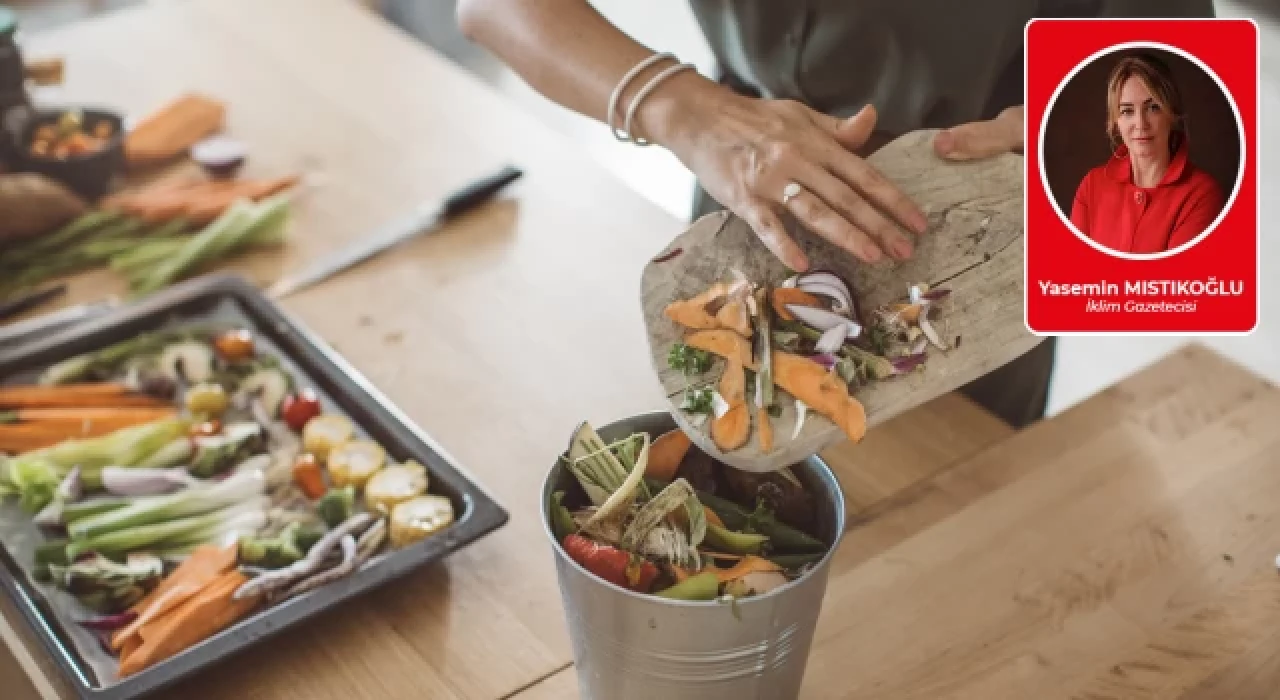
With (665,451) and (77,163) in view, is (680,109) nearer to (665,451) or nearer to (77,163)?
(665,451)

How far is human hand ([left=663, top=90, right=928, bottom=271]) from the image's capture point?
1.09 m

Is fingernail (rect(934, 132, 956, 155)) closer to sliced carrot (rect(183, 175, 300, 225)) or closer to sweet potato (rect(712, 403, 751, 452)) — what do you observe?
sweet potato (rect(712, 403, 751, 452))

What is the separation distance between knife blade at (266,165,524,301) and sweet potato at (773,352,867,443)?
0.76 metres

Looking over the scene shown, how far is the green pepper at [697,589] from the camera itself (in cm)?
91

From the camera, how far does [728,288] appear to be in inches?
41.9

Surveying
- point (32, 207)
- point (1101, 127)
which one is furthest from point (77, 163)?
point (1101, 127)

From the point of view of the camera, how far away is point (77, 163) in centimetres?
179

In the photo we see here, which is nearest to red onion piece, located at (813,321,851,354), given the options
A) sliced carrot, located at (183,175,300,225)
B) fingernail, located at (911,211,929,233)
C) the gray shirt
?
fingernail, located at (911,211,929,233)

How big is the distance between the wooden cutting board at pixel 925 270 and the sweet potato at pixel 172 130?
996 millimetres

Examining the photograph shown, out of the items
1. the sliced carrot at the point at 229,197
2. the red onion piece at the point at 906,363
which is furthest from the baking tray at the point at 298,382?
the red onion piece at the point at 906,363

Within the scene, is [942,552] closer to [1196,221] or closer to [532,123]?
[1196,221]

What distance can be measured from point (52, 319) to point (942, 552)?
3.14ft

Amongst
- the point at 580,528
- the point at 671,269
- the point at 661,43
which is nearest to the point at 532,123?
the point at 671,269

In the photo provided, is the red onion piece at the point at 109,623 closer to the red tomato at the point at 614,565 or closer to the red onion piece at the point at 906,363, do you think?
the red tomato at the point at 614,565
